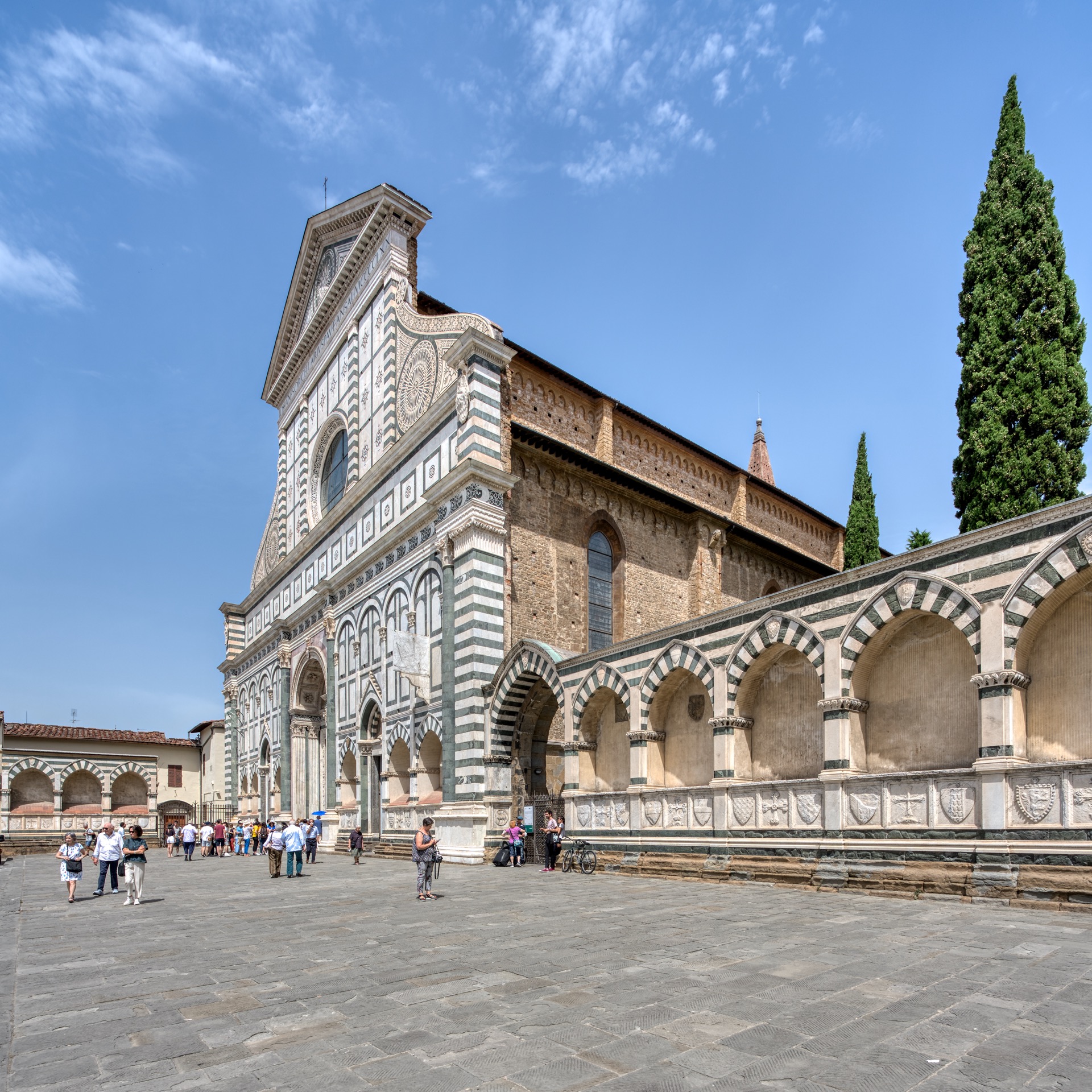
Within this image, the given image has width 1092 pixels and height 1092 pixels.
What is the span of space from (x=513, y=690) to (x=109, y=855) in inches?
340

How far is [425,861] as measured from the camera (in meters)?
12.5

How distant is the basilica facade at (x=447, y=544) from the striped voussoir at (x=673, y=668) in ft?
5.52

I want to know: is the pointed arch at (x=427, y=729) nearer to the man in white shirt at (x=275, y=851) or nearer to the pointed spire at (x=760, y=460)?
the man in white shirt at (x=275, y=851)

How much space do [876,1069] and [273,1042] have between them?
3.50 meters

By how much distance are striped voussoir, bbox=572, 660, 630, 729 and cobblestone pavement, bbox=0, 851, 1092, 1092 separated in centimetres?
612

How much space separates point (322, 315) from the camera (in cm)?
3141

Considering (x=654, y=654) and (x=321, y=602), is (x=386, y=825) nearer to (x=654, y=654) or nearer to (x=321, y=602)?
(x=321, y=602)

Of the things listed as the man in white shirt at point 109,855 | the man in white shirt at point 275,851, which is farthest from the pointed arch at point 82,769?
the man in white shirt at point 109,855

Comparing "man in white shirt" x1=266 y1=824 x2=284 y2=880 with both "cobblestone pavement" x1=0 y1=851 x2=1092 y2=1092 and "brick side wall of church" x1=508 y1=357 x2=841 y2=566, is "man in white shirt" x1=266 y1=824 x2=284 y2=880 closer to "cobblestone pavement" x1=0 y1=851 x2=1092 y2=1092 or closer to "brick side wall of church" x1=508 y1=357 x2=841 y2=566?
"cobblestone pavement" x1=0 y1=851 x2=1092 y2=1092

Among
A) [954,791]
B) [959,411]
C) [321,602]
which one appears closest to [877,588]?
[954,791]

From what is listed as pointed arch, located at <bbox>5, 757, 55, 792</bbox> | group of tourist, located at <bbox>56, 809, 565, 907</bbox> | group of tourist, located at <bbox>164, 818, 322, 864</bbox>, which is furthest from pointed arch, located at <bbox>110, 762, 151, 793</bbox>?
group of tourist, located at <bbox>56, 809, 565, 907</bbox>

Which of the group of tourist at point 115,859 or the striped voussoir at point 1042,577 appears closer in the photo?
the striped voussoir at point 1042,577

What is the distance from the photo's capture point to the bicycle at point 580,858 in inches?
646

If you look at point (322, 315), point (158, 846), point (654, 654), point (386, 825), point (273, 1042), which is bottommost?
point (158, 846)
